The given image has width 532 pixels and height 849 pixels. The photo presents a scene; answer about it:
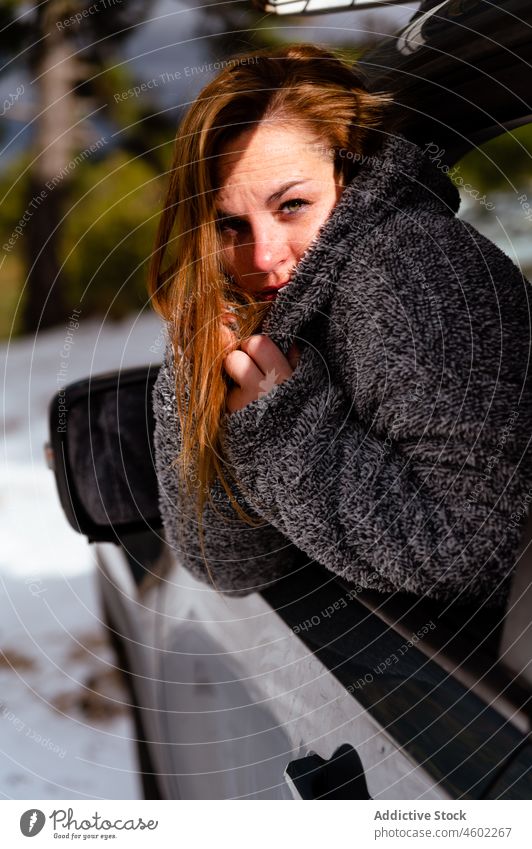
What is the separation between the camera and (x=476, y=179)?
843mm

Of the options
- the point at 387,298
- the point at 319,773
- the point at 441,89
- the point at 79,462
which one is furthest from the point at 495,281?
the point at 79,462

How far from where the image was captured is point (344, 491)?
2.39ft

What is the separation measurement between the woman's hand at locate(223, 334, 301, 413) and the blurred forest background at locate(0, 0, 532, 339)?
19 cm

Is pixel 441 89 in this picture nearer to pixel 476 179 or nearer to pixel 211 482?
pixel 476 179

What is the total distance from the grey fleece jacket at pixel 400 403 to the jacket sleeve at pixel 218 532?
0.28 ft

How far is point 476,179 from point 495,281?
19 cm

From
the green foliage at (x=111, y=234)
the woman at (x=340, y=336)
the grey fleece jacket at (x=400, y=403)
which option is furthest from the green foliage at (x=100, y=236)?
the grey fleece jacket at (x=400, y=403)

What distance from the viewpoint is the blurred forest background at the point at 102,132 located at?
0.82 meters

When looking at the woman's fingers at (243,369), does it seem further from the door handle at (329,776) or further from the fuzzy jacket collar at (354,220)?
the door handle at (329,776)

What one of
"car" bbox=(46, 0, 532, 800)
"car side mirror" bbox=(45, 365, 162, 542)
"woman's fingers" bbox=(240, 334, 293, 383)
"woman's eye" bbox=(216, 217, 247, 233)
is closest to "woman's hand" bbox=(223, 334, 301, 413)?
"woman's fingers" bbox=(240, 334, 293, 383)

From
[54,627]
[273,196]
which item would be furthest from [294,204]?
[54,627]

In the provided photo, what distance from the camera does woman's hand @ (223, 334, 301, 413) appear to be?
2.48 feet

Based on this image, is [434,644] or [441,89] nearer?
[434,644]

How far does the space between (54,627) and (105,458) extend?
887mm
